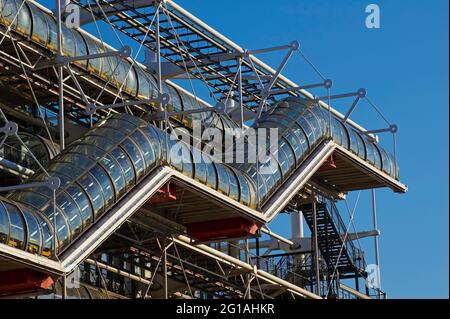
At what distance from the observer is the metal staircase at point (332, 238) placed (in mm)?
48594

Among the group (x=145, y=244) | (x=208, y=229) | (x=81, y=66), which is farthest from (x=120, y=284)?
(x=81, y=66)

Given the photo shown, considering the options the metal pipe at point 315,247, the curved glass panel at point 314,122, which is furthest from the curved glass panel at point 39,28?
the metal pipe at point 315,247

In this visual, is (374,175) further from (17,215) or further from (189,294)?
(17,215)

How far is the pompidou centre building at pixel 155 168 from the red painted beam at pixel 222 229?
4 centimetres

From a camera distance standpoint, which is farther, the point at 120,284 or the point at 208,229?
the point at 120,284

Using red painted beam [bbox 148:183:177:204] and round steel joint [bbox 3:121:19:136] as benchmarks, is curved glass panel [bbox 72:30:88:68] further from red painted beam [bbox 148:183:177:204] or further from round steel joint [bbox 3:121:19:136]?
round steel joint [bbox 3:121:19:136]

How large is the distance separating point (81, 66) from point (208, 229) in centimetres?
511

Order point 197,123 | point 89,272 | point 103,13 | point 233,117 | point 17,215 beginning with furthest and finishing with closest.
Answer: point 233,117, point 197,123, point 89,272, point 103,13, point 17,215

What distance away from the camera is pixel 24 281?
30172 mm

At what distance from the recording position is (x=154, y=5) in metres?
38.4

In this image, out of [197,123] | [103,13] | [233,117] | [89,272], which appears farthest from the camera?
[233,117]

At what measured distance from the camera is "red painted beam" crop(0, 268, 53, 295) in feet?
99.0

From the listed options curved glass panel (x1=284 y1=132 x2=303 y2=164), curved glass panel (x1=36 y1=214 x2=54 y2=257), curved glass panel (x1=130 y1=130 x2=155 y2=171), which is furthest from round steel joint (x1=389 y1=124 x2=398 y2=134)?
curved glass panel (x1=36 y1=214 x2=54 y2=257)

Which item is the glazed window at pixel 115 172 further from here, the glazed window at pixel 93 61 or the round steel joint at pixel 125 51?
the glazed window at pixel 93 61
